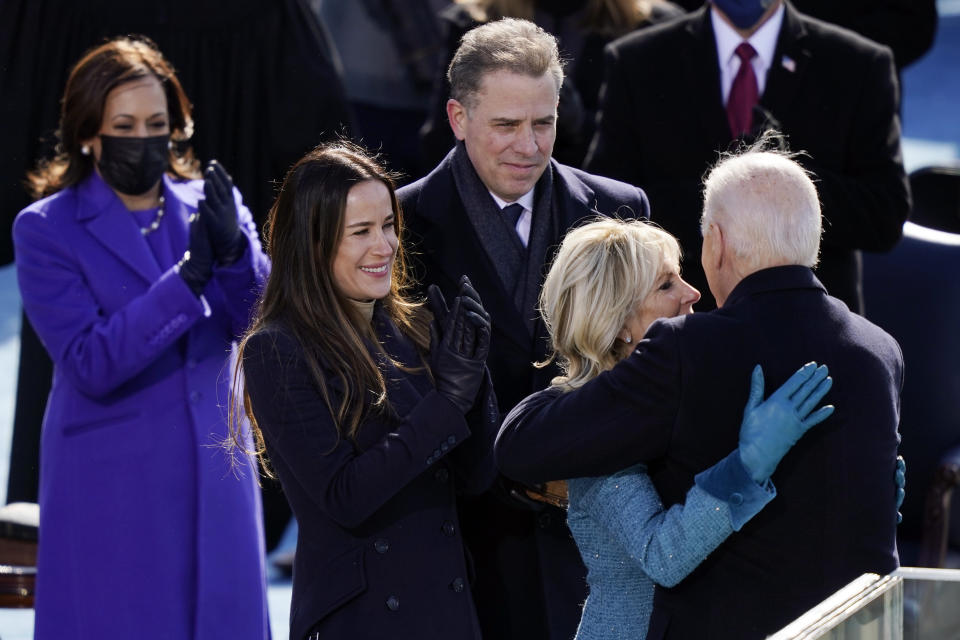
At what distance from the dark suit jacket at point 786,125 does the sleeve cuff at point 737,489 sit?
1514 millimetres

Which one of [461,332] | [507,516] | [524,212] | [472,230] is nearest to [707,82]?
[524,212]

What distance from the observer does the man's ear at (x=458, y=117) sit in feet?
9.50

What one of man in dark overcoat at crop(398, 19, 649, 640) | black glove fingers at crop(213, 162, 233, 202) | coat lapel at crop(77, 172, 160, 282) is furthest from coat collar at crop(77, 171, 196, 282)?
Result: man in dark overcoat at crop(398, 19, 649, 640)

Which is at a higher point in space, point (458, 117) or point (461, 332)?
point (458, 117)

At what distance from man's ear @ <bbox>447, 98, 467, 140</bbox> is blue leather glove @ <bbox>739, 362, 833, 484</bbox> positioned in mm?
1088

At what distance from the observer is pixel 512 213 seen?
291 centimetres

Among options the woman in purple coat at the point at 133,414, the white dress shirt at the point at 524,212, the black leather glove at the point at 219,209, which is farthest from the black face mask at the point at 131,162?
the white dress shirt at the point at 524,212

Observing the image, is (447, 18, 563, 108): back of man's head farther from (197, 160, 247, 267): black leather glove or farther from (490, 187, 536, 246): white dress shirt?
(197, 160, 247, 267): black leather glove

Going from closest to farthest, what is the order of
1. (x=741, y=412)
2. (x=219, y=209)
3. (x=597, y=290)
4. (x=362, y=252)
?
1. (x=741, y=412)
2. (x=597, y=290)
3. (x=362, y=252)
4. (x=219, y=209)

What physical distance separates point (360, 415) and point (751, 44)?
1.69m

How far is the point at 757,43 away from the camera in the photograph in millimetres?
3680

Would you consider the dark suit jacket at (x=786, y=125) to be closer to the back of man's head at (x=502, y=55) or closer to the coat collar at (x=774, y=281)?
the back of man's head at (x=502, y=55)

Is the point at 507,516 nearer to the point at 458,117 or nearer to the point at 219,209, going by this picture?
the point at 458,117

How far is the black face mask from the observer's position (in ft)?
10.9
